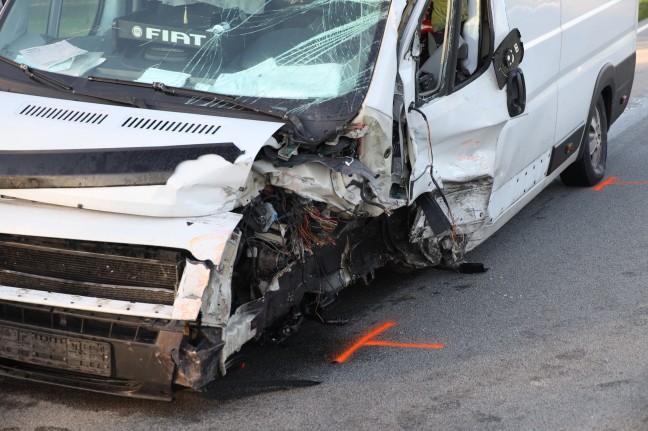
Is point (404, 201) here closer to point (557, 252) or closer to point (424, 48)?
point (424, 48)

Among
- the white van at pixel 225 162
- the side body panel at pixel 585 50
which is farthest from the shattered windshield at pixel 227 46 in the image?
the side body panel at pixel 585 50

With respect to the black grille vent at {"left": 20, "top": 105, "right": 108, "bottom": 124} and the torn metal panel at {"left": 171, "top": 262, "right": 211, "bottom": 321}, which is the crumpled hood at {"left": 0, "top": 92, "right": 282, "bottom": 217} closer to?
the black grille vent at {"left": 20, "top": 105, "right": 108, "bottom": 124}

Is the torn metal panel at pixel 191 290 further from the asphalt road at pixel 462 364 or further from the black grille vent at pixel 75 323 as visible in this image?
the asphalt road at pixel 462 364

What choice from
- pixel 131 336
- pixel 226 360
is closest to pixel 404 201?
pixel 226 360

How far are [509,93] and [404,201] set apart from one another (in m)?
1.24

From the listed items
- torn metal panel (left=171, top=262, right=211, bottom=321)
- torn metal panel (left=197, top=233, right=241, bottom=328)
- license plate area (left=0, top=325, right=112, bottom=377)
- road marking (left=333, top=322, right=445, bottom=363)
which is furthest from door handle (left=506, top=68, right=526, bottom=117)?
license plate area (left=0, top=325, right=112, bottom=377)

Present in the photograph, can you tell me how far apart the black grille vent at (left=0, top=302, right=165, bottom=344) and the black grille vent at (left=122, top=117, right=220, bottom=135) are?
3.03 feet

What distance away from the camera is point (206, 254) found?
446cm

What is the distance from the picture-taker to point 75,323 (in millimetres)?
4754

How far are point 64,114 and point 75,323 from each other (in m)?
1.05

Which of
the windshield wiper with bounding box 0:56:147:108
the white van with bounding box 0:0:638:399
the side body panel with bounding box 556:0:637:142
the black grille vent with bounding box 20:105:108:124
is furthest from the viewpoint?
the side body panel with bounding box 556:0:637:142

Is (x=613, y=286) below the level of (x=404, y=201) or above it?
below

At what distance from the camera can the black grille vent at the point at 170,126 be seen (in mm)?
4879

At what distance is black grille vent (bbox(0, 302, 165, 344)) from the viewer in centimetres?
463
